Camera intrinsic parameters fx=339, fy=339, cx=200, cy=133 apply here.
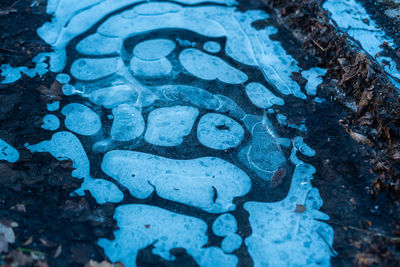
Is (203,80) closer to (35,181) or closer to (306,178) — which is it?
(306,178)

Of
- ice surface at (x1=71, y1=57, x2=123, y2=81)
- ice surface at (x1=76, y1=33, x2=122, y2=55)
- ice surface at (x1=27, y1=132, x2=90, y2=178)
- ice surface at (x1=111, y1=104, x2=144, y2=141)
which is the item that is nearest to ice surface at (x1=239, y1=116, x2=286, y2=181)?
ice surface at (x1=111, y1=104, x2=144, y2=141)

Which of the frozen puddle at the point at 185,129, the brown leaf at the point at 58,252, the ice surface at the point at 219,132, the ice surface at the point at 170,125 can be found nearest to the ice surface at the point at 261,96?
the frozen puddle at the point at 185,129

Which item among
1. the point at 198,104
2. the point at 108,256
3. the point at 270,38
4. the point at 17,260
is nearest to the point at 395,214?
the point at 198,104

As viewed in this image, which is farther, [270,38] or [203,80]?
[270,38]

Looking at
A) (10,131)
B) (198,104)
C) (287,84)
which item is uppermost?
(287,84)

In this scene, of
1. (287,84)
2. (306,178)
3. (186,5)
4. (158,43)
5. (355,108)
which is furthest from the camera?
(186,5)

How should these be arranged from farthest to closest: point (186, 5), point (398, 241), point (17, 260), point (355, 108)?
point (186, 5) < point (355, 108) < point (398, 241) < point (17, 260)

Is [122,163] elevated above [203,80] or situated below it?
below

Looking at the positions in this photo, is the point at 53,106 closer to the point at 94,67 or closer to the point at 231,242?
the point at 94,67

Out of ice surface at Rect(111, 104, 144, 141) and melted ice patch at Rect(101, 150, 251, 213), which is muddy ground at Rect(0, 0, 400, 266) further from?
ice surface at Rect(111, 104, 144, 141)

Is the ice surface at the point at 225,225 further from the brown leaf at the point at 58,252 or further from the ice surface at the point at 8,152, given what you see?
→ the ice surface at the point at 8,152
